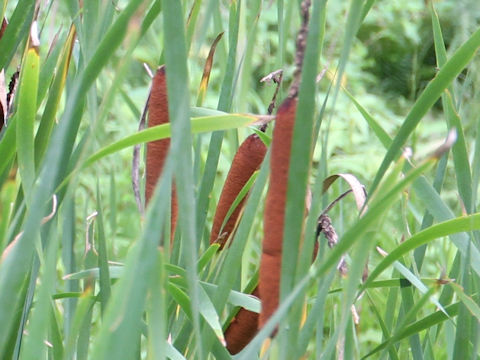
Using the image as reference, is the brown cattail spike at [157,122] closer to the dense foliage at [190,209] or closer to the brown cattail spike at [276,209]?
the dense foliage at [190,209]

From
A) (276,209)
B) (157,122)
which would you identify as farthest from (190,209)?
(157,122)

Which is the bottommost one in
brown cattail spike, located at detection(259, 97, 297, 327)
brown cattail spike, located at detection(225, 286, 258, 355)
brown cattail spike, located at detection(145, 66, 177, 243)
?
brown cattail spike, located at detection(225, 286, 258, 355)

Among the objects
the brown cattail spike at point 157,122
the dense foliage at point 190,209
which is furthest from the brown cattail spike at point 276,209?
the brown cattail spike at point 157,122

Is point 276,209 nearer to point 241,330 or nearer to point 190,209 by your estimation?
point 190,209

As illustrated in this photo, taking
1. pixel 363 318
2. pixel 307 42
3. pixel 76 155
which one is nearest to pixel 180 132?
pixel 307 42

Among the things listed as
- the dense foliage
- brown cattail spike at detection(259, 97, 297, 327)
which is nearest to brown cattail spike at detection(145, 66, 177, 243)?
the dense foliage

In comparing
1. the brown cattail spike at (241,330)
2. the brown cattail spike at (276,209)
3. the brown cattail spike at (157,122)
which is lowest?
the brown cattail spike at (241,330)

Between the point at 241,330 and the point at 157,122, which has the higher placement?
the point at 157,122

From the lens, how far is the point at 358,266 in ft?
1.23

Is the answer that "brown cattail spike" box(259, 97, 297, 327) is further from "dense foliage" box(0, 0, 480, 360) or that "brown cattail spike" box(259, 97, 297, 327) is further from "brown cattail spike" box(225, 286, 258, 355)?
"brown cattail spike" box(225, 286, 258, 355)

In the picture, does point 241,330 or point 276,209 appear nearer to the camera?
point 276,209

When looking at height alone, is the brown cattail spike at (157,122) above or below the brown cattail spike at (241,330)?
above

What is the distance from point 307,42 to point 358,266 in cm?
10

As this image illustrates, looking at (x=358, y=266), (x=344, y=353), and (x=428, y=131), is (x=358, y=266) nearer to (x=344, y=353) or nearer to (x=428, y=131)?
(x=344, y=353)
